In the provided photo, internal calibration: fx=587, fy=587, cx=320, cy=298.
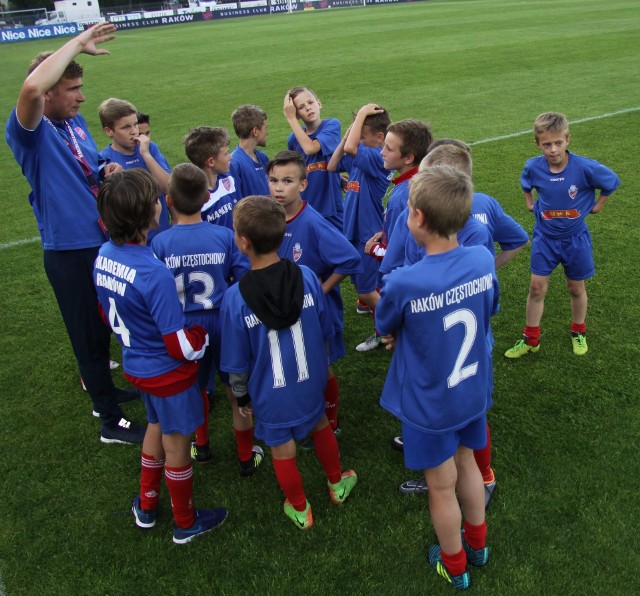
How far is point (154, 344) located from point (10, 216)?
672 cm

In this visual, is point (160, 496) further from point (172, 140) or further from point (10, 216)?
point (172, 140)

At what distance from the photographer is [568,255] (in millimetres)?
4359

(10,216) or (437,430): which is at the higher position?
(437,430)

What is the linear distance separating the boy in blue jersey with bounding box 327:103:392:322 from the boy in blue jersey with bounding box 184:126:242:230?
886 mm

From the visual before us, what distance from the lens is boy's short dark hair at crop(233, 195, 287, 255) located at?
2.69 meters

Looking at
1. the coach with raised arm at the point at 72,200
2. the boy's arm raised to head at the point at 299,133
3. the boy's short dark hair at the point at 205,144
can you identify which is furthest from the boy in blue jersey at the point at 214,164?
the boy's arm raised to head at the point at 299,133

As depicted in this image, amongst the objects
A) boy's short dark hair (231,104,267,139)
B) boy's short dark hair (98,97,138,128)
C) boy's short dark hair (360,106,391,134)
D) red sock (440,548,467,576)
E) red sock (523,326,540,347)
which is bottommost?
red sock (523,326,540,347)

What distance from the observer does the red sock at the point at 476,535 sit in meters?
2.74

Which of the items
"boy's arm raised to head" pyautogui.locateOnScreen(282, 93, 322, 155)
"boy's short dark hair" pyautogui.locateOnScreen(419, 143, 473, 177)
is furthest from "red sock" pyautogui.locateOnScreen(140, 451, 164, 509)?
"boy's arm raised to head" pyautogui.locateOnScreen(282, 93, 322, 155)

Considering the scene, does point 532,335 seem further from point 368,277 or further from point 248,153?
point 248,153

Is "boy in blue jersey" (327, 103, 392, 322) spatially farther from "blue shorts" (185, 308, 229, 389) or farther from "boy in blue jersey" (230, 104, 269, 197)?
"blue shorts" (185, 308, 229, 389)

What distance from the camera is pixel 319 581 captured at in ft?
9.13

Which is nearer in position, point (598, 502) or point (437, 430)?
point (437, 430)

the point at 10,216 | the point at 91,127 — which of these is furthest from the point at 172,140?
the point at 10,216
